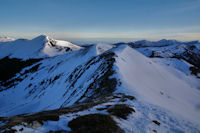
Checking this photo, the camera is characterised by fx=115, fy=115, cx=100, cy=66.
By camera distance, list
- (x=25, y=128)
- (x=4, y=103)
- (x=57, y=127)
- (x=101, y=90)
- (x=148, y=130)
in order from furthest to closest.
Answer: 1. (x=4, y=103)
2. (x=101, y=90)
3. (x=148, y=130)
4. (x=57, y=127)
5. (x=25, y=128)

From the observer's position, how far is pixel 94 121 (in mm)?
9500

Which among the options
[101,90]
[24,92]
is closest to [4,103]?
[24,92]

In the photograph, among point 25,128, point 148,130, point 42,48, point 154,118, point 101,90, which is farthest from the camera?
A: point 42,48

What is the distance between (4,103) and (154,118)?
78.4 meters

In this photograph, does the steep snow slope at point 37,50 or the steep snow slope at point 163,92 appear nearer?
the steep snow slope at point 163,92

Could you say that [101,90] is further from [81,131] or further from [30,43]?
[30,43]

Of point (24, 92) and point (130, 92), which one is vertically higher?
point (130, 92)

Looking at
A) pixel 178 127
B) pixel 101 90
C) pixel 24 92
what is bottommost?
pixel 24 92

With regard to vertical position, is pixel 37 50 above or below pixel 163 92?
below

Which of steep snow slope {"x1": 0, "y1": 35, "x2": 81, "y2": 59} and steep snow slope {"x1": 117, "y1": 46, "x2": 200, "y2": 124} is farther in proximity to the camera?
steep snow slope {"x1": 0, "y1": 35, "x2": 81, "y2": 59}

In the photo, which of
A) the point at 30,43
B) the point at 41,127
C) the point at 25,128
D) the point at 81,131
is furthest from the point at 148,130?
the point at 30,43

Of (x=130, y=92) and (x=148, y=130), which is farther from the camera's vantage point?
(x=130, y=92)

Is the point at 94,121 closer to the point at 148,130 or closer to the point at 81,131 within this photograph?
the point at 81,131

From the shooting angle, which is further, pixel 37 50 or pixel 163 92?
pixel 37 50
